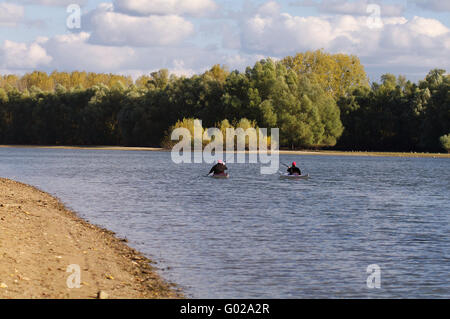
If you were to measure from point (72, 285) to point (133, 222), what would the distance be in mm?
13176

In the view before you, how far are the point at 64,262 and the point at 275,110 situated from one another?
108845mm

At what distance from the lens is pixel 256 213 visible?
1239 inches

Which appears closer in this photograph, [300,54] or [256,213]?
[256,213]

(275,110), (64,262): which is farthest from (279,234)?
(275,110)

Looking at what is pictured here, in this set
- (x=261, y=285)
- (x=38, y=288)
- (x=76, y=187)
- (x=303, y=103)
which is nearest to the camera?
(x=38, y=288)

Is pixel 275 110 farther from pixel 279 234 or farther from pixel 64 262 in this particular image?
pixel 64 262

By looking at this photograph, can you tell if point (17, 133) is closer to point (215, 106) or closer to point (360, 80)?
point (215, 106)

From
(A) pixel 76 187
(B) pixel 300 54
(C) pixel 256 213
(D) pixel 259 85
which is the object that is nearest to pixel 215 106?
(D) pixel 259 85

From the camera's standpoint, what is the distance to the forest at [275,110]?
120000 millimetres

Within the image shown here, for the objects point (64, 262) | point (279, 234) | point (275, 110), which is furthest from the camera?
point (275, 110)

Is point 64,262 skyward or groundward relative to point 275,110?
groundward

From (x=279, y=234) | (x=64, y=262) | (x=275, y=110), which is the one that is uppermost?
(x=275, y=110)

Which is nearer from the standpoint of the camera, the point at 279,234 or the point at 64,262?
the point at 64,262

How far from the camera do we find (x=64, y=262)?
16078 mm
